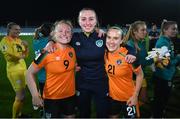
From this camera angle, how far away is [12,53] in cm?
684

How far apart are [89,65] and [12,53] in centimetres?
252

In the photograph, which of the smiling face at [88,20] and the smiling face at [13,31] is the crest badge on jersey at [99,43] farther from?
the smiling face at [13,31]

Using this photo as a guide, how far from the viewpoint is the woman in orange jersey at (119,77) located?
15.4ft

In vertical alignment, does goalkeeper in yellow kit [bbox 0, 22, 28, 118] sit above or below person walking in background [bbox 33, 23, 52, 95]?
below

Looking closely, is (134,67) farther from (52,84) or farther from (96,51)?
(52,84)

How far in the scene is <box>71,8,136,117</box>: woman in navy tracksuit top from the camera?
4.75m

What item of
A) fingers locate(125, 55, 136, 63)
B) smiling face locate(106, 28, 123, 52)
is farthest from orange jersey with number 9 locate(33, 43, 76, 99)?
fingers locate(125, 55, 136, 63)

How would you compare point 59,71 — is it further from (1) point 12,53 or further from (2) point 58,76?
(1) point 12,53

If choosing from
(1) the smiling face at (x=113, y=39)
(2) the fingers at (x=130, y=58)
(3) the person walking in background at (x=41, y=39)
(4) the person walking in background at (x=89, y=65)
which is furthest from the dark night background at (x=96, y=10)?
(2) the fingers at (x=130, y=58)

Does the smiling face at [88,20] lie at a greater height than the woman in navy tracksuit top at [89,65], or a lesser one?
greater

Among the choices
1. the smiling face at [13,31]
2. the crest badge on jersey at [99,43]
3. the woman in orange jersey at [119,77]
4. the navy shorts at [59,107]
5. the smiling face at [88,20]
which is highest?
the smiling face at [88,20]

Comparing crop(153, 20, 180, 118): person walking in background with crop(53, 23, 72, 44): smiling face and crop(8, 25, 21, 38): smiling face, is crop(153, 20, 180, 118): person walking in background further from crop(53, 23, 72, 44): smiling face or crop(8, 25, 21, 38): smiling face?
crop(8, 25, 21, 38): smiling face

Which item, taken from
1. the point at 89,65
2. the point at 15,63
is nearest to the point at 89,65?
the point at 89,65

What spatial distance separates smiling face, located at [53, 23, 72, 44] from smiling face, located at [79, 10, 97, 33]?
20 cm
